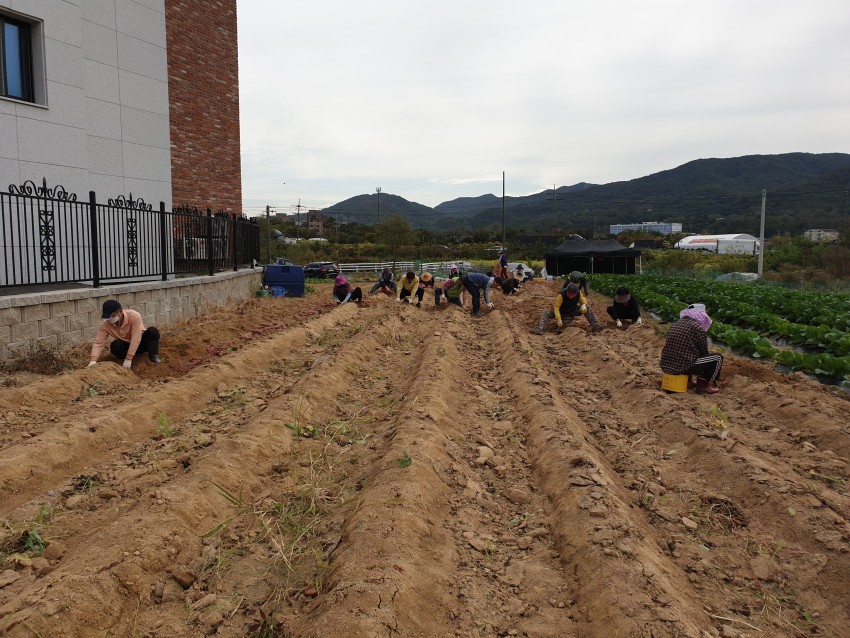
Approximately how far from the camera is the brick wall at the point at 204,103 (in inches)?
667

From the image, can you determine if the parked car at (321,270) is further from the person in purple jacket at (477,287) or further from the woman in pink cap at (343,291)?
the person in purple jacket at (477,287)

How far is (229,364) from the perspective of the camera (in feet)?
28.5

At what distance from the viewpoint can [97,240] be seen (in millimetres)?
9570

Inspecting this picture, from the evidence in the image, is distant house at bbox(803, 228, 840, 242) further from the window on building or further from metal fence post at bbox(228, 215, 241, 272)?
the window on building

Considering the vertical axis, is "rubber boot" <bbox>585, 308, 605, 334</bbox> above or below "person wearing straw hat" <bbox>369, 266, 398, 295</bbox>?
below

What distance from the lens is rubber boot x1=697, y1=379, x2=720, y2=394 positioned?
803 centimetres

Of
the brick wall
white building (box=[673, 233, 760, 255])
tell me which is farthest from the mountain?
the brick wall

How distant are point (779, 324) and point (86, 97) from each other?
1533cm

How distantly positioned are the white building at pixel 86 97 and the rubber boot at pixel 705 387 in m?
11.5

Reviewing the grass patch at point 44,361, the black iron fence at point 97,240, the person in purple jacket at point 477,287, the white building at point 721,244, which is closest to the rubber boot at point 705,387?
the person in purple jacket at point 477,287

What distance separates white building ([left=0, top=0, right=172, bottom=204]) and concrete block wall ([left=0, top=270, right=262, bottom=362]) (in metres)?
2.98

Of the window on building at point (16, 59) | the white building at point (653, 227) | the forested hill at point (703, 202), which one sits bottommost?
the window on building at point (16, 59)

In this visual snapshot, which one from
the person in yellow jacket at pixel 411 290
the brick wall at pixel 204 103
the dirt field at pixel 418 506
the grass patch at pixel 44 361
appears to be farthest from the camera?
the brick wall at pixel 204 103

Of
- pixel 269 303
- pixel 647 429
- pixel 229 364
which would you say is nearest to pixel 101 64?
pixel 269 303
